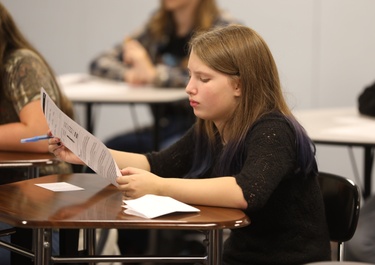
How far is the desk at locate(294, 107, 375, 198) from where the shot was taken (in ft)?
9.89

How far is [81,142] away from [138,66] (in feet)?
8.29

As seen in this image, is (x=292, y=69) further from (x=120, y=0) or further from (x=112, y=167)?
(x=112, y=167)

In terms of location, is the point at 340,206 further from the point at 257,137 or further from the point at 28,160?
the point at 28,160

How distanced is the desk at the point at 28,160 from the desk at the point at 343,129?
1.09m

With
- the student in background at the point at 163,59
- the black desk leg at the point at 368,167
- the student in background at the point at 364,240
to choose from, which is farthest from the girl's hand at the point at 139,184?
the student in background at the point at 163,59

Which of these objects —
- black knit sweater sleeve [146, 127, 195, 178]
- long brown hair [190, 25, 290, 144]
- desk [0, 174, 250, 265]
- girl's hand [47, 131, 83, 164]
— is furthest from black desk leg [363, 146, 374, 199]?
desk [0, 174, 250, 265]

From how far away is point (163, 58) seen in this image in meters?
4.65

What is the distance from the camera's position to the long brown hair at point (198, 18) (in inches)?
177

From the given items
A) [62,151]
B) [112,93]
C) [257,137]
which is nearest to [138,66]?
[112,93]

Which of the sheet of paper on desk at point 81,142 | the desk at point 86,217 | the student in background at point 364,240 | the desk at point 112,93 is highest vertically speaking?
the sheet of paper on desk at point 81,142

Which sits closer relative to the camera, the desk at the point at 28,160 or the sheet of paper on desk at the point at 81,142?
the sheet of paper on desk at the point at 81,142

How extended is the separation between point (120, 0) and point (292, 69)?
4.51ft

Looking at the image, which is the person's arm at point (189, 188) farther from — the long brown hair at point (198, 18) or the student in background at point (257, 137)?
the long brown hair at point (198, 18)

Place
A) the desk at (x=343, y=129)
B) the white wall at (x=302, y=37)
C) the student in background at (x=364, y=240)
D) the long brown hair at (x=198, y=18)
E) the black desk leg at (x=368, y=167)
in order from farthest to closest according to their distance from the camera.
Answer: the white wall at (x=302, y=37) → the long brown hair at (x=198, y=18) → the black desk leg at (x=368, y=167) → the desk at (x=343, y=129) → the student in background at (x=364, y=240)
